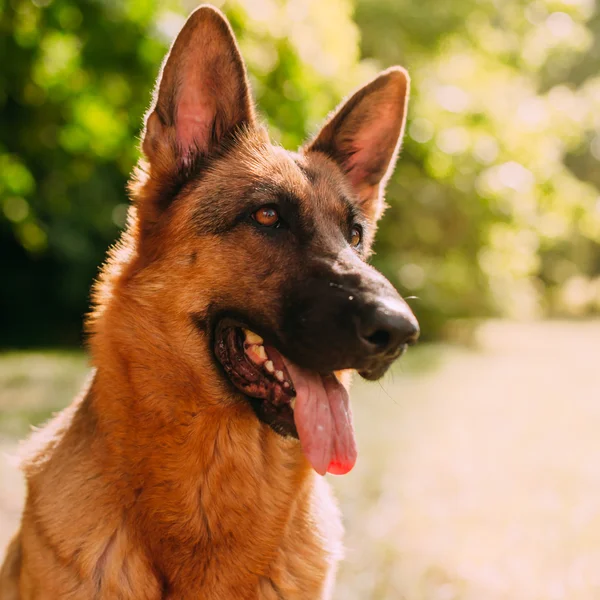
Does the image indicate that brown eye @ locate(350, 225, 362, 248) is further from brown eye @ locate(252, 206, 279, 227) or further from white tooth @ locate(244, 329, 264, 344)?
white tooth @ locate(244, 329, 264, 344)

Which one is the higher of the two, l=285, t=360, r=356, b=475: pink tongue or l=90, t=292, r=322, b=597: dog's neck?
l=285, t=360, r=356, b=475: pink tongue

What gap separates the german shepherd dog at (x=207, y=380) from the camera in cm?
266

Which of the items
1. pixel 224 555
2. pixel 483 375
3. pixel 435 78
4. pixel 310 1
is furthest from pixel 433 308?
pixel 224 555

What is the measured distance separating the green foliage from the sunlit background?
1.6 inches

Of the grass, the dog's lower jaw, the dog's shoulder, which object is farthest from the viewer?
the grass

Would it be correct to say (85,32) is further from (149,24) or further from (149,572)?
(149,572)

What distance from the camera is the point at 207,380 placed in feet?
9.32

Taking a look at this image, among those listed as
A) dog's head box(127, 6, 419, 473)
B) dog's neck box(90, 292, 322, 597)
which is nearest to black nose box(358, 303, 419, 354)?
dog's head box(127, 6, 419, 473)

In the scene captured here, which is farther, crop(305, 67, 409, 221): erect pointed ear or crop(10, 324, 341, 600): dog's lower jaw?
crop(305, 67, 409, 221): erect pointed ear

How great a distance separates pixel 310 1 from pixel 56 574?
21.8 ft

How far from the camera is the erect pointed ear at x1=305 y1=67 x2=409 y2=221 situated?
3.50 meters

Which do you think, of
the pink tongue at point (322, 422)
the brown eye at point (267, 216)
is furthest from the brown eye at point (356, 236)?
the pink tongue at point (322, 422)

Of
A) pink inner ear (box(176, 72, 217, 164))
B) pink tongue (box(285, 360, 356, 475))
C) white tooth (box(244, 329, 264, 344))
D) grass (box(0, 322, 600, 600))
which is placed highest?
pink inner ear (box(176, 72, 217, 164))

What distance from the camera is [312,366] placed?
2.61 m
